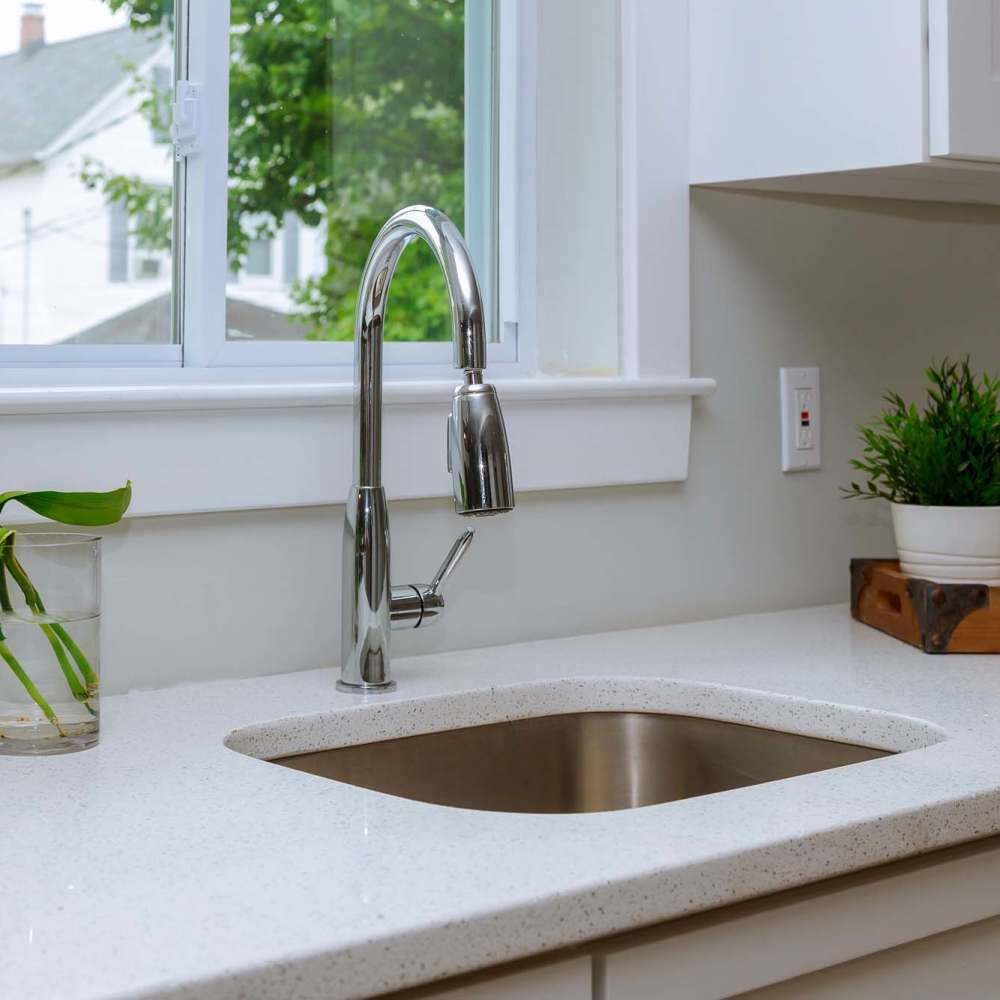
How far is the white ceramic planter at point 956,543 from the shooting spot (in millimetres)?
1295

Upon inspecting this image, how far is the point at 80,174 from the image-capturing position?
219 cm

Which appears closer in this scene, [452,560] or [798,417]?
[452,560]

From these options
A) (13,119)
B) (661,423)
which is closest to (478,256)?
(661,423)

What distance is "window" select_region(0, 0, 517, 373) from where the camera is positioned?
1257 millimetres

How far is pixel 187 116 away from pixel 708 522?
27.8 inches

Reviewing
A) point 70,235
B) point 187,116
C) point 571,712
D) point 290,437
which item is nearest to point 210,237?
point 187,116

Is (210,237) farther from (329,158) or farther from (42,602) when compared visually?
(329,158)

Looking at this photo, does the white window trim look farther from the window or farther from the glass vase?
the glass vase

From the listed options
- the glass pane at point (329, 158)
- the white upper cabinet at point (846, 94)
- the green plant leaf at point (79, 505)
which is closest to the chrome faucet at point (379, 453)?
the green plant leaf at point (79, 505)

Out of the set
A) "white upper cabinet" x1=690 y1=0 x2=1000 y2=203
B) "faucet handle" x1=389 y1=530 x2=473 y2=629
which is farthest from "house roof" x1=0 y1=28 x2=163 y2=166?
"faucet handle" x1=389 y1=530 x2=473 y2=629

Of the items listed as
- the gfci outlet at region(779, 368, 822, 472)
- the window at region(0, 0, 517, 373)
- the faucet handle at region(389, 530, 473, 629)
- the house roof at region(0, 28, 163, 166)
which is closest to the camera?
the faucet handle at region(389, 530, 473, 629)

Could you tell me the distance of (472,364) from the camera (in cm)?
100

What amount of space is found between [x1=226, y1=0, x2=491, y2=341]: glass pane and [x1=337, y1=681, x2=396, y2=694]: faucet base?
1699mm

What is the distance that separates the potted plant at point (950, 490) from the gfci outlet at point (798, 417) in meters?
0.18
